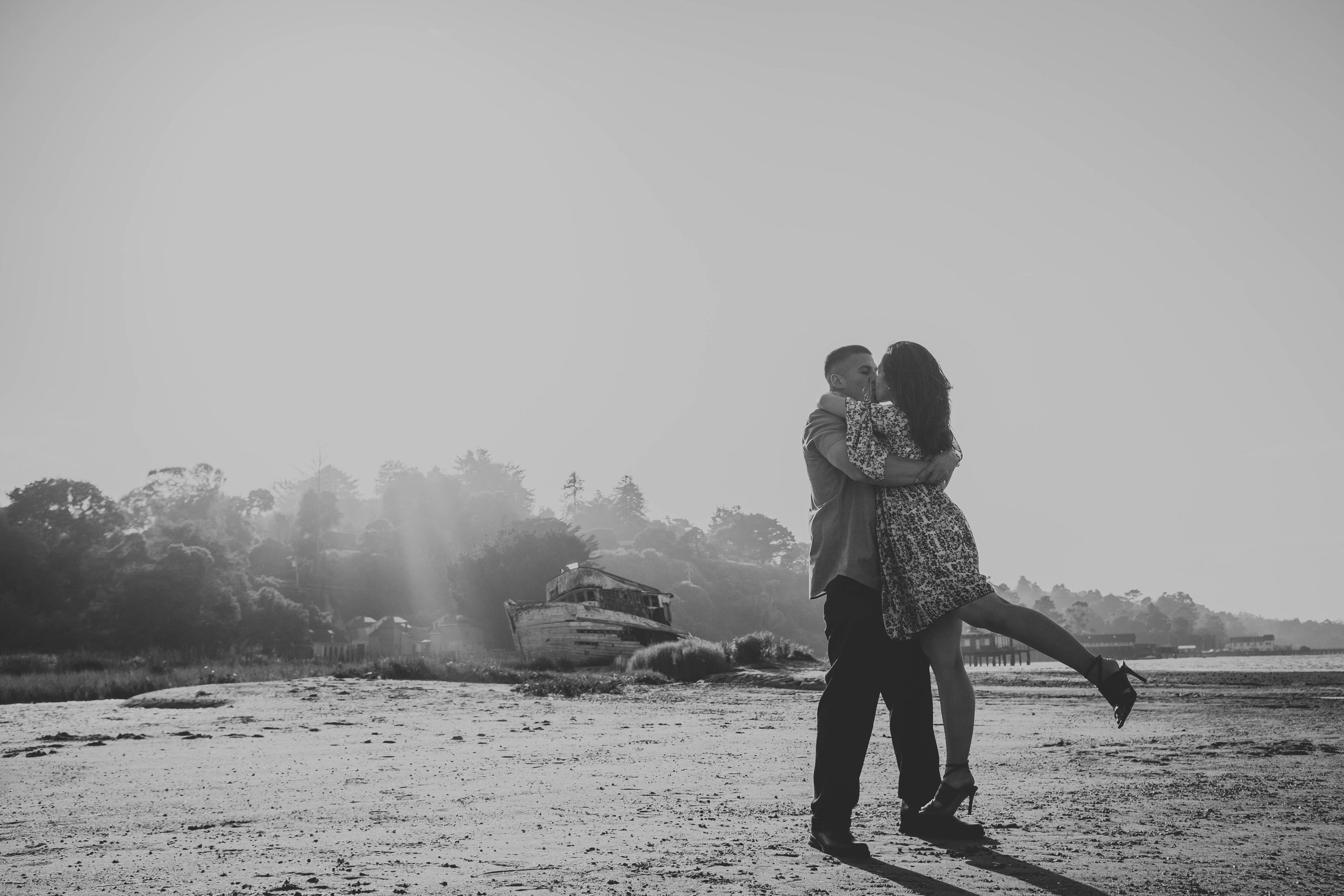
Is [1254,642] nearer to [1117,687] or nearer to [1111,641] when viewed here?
[1111,641]

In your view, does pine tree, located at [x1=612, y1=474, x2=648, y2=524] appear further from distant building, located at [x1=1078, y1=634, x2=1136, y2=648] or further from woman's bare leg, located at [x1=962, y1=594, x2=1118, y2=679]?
woman's bare leg, located at [x1=962, y1=594, x2=1118, y2=679]

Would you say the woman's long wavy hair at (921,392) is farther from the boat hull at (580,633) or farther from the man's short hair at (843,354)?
the boat hull at (580,633)

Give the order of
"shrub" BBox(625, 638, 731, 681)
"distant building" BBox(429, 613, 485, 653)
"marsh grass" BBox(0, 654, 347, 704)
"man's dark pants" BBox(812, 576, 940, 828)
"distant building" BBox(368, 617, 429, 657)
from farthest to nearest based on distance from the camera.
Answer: "distant building" BBox(429, 613, 485, 653) → "distant building" BBox(368, 617, 429, 657) → "shrub" BBox(625, 638, 731, 681) → "marsh grass" BBox(0, 654, 347, 704) → "man's dark pants" BBox(812, 576, 940, 828)

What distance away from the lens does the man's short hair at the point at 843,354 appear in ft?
11.9

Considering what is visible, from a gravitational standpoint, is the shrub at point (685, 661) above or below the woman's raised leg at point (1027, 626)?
below

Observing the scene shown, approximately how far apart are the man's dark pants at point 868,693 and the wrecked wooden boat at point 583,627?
950 inches

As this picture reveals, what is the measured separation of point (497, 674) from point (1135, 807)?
17338 millimetres

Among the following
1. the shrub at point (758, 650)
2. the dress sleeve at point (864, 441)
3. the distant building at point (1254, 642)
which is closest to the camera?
the dress sleeve at point (864, 441)

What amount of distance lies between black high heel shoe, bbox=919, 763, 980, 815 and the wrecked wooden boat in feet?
79.9

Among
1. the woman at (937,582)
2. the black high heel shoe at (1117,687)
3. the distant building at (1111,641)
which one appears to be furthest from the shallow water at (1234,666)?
the woman at (937,582)

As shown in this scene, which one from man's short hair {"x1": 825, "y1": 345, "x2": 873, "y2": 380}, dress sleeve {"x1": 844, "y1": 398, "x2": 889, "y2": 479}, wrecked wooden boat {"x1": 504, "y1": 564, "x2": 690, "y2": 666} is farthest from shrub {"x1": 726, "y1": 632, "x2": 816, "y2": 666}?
dress sleeve {"x1": 844, "y1": 398, "x2": 889, "y2": 479}

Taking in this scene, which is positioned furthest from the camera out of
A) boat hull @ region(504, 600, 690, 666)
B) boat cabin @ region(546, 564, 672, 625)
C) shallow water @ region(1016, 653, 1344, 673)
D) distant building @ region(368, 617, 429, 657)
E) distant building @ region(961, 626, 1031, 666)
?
distant building @ region(961, 626, 1031, 666)

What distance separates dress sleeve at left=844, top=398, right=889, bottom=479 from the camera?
312 centimetres

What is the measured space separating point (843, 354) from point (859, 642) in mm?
1178
